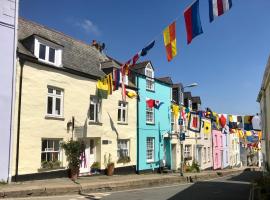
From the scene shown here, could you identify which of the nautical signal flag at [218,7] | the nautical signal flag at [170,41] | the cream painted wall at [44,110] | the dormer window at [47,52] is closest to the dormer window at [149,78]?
the cream painted wall at [44,110]

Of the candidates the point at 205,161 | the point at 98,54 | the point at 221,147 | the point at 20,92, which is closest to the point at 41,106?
the point at 20,92

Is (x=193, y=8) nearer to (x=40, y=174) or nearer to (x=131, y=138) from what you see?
(x=40, y=174)

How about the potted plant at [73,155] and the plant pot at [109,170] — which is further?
the plant pot at [109,170]

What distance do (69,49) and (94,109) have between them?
3997 millimetres

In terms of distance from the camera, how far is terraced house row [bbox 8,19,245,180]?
1731 cm

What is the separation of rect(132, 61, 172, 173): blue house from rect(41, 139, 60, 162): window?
26.3 feet

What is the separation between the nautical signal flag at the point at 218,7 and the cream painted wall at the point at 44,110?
993cm

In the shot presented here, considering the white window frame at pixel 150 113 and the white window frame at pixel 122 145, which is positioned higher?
the white window frame at pixel 150 113

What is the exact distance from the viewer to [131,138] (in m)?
25.2

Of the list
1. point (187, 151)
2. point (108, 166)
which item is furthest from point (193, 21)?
point (187, 151)

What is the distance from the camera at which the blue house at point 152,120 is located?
2627 centimetres

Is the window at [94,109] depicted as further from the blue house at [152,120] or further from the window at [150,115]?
the window at [150,115]

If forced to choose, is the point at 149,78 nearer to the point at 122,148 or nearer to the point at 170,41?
the point at 122,148

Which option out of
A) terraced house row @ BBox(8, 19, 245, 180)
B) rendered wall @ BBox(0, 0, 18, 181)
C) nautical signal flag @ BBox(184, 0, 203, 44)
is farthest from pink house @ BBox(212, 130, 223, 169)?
nautical signal flag @ BBox(184, 0, 203, 44)
